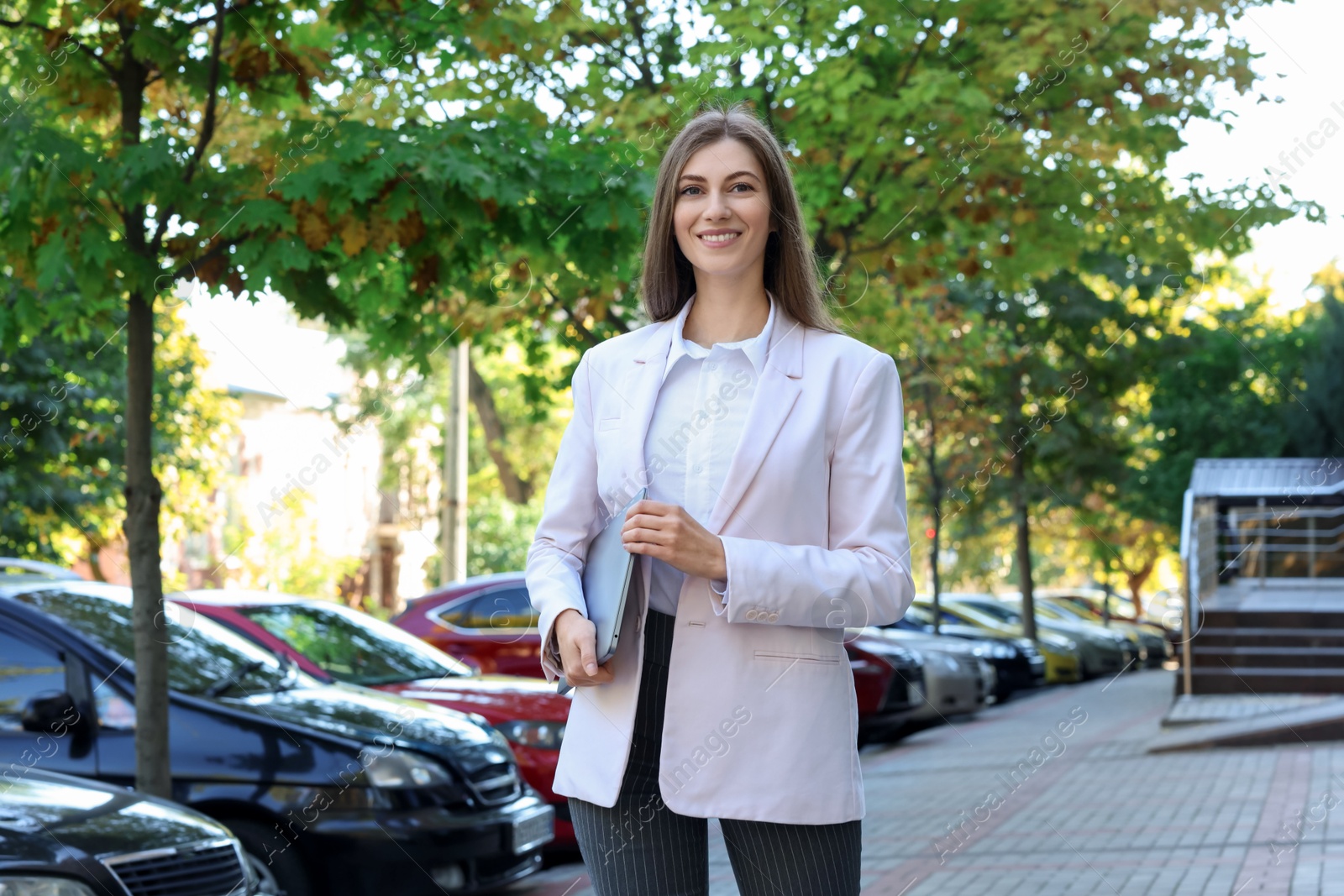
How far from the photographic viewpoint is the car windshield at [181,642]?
6461 millimetres

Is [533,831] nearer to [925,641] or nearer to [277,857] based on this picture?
[277,857]

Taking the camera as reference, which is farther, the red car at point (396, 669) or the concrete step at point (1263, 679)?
the concrete step at point (1263, 679)

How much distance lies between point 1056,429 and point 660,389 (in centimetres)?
2443

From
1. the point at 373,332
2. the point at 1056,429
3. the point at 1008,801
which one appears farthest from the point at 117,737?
the point at 1056,429

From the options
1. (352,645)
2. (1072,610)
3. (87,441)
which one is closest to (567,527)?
(352,645)

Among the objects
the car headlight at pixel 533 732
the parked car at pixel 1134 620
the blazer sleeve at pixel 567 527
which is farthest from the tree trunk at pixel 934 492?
the blazer sleeve at pixel 567 527

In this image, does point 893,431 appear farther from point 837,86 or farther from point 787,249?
point 837,86

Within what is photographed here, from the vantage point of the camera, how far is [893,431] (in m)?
2.31

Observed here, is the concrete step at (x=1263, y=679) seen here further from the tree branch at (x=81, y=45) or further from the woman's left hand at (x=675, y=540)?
the woman's left hand at (x=675, y=540)

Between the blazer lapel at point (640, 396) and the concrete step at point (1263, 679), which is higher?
the blazer lapel at point (640, 396)

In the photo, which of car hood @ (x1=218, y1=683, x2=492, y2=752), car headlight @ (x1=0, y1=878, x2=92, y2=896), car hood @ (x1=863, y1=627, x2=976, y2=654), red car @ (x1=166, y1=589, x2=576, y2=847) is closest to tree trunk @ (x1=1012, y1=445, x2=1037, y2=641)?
car hood @ (x1=863, y1=627, x2=976, y2=654)

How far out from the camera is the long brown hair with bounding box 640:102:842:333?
242 centimetres

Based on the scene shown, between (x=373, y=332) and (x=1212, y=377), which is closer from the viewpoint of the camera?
(x=373, y=332)

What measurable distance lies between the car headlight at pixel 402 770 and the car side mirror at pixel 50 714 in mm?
1194
